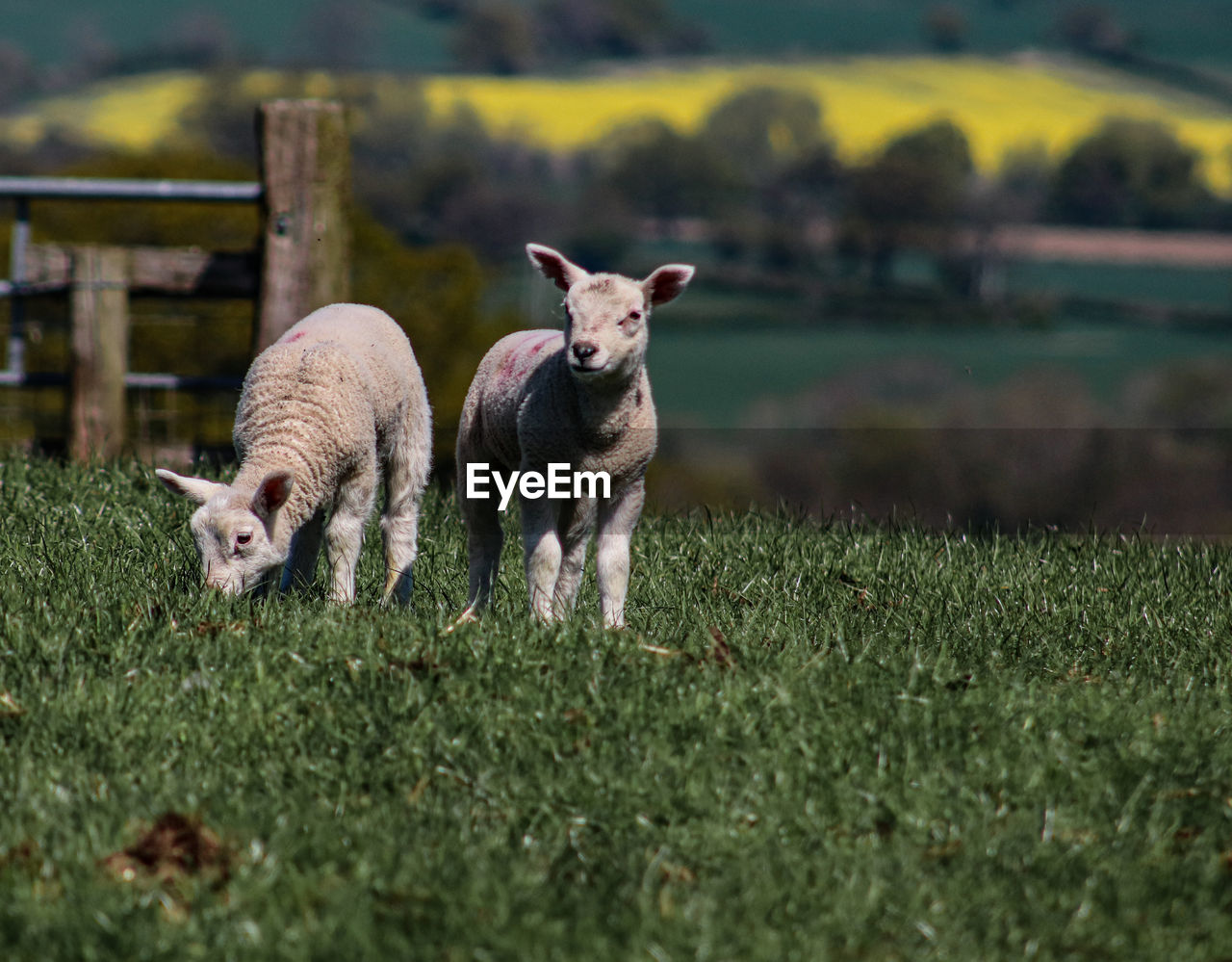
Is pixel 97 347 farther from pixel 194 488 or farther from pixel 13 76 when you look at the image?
pixel 13 76

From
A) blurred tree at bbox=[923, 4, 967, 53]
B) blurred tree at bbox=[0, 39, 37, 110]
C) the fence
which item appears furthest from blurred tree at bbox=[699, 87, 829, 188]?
the fence

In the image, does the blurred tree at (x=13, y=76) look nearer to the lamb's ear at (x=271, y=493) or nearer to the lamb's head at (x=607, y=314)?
the lamb's ear at (x=271, y=493)

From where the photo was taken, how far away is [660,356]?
95500mm

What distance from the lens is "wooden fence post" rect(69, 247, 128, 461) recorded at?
26.8 ft

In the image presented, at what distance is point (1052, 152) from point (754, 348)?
31602 millimetres

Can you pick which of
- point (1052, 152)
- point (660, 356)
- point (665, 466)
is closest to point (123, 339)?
point (665, 466)

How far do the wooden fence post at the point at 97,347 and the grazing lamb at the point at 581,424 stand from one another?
4.00 meters

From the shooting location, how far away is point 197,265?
8.08 m

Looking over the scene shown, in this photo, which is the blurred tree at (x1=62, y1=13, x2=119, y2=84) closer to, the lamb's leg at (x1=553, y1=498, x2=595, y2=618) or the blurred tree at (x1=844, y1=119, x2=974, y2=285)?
the blurred tree at (x1=844, y1=119, x2=974, y2=285)

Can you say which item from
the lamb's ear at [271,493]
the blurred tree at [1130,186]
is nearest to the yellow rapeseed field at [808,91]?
the blurred tree at [1130,186]

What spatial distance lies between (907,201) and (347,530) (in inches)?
3837

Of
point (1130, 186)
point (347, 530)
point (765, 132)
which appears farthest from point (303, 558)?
point (765, 132)

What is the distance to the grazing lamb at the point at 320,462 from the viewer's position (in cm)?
477

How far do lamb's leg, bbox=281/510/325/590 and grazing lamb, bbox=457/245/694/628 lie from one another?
0.72 metres
